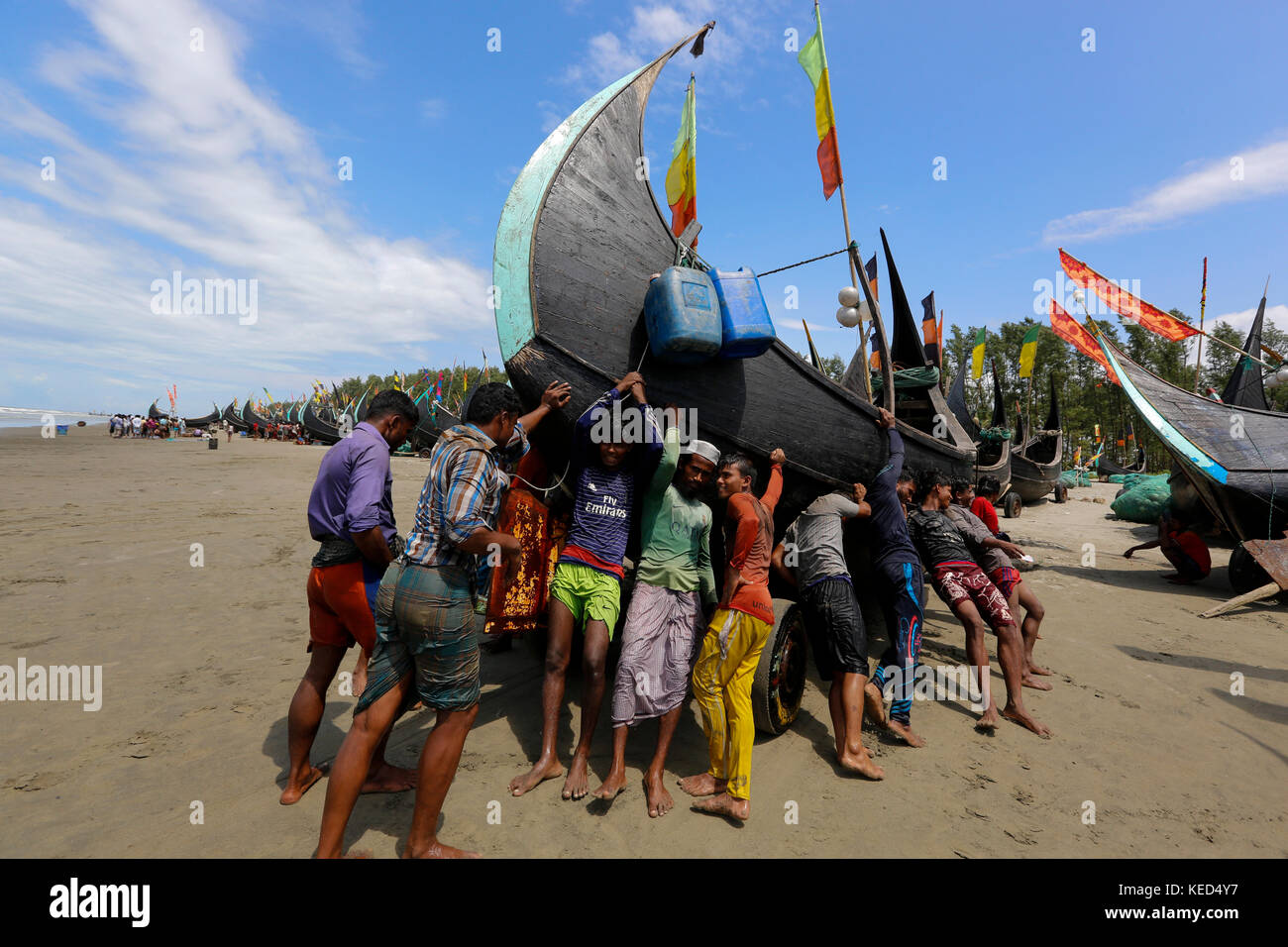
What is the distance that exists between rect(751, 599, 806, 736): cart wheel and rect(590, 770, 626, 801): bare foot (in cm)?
78

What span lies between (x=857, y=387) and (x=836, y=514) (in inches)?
117

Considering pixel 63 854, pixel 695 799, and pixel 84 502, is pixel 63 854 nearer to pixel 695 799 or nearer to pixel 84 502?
pixel 695 799

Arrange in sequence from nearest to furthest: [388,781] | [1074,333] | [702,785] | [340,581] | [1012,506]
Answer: [340,581] < [388,781] < [702,785] < [1074,333] < [1012,506]

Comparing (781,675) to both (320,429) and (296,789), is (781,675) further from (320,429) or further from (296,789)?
(320,429)

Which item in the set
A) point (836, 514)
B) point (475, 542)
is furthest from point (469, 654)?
point (836, 514)

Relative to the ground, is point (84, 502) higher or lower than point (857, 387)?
lower

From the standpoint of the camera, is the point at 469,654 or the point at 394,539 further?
the point at 394,539

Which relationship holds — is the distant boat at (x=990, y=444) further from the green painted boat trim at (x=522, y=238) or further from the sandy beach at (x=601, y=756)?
the green painted boat trim at (x=522, y=238)

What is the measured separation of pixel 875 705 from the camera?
3391 millimetres

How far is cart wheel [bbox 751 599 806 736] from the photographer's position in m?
3.11

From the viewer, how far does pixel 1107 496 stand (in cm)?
1966

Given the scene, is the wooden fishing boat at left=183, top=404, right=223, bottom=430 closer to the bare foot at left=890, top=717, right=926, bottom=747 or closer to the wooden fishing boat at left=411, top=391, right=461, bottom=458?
the wooden fishing boat at left=411, top=391, right=461, bottom=458

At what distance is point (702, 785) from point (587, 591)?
1062 millimetres

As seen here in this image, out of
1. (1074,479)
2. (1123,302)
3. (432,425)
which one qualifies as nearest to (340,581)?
(1123,302)
